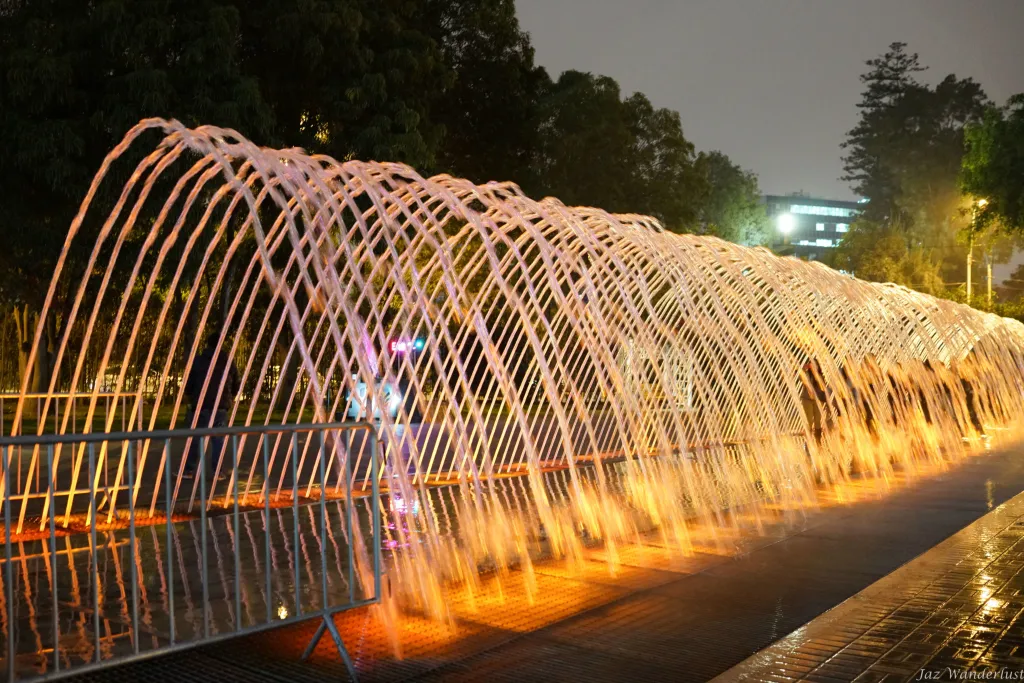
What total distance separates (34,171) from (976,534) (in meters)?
14.7

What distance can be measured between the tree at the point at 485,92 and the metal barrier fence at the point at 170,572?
1636 centimetres

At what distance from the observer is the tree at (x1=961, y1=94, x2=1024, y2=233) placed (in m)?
41.0

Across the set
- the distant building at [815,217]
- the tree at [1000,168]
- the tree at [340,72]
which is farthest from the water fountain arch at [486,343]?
the distant building at [815,217]

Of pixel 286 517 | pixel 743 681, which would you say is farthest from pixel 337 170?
pixel 743 681

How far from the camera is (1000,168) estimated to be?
4159cm

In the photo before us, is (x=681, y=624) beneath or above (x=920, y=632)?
above

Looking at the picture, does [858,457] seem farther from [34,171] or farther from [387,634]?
[34,171]

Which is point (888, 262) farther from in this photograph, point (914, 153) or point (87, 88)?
point (87, 88)

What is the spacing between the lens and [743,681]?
16.1ft

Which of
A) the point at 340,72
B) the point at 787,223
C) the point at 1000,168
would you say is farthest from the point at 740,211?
the point at 340,72

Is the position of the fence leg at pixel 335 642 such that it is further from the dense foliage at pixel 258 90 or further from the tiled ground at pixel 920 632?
the dense foliage at pixel 258 90

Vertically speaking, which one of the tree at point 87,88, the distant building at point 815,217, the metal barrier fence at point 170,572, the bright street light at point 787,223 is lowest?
the metal barrier fence at point 170,572

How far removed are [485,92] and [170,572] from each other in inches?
870

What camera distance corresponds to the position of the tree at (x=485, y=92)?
81.2 ft
